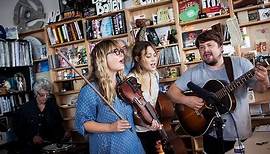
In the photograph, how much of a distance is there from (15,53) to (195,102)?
2.80m

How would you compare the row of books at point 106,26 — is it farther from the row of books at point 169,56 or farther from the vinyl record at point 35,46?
the vinyl record at point 35,46

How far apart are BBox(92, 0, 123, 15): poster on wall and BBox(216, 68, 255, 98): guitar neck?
6.99ft

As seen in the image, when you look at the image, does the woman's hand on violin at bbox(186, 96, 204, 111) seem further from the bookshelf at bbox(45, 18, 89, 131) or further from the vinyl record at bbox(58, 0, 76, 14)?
the vinyl record at bbox(58, 0, 76, 14)

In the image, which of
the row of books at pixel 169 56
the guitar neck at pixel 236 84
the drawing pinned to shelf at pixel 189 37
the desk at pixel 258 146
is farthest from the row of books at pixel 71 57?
the desk at pixel 258 146

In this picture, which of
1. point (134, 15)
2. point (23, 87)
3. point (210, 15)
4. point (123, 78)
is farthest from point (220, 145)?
point (23, 87)

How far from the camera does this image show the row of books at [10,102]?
4051mm

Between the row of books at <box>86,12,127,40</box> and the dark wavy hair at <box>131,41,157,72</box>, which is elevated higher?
the row of books at <box>86,12,127,40</box>

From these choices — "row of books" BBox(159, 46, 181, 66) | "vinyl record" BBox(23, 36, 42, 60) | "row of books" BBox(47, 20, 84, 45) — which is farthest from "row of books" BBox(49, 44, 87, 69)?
"row of books" BBox(159, 46, 181, 66)

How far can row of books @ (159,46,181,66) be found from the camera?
3699mm

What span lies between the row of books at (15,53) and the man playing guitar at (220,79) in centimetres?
261

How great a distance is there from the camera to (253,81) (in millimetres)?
2008

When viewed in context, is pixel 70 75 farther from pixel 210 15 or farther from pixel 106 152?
pixel 106 152

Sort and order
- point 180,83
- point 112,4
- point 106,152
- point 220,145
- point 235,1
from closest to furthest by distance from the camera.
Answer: point 106,152 → point 220,145 → point 180,83 → point 235,1 → point 112,4

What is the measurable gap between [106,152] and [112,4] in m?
2.52
